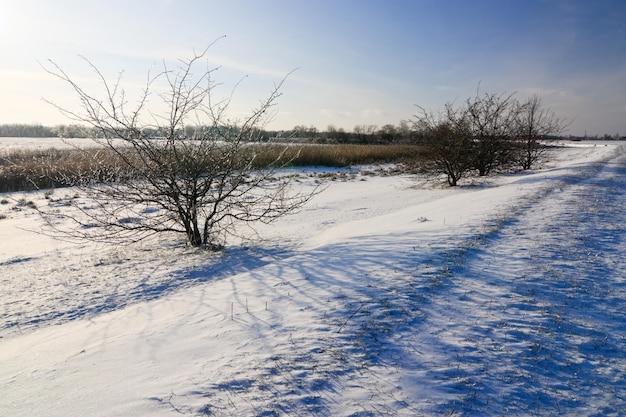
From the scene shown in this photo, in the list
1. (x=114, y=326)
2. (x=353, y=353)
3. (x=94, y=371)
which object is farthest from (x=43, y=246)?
(x=353, y=353)

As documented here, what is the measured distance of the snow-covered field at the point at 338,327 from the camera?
2600 millimetres

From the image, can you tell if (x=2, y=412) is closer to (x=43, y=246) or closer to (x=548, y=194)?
(x=43, y=246)

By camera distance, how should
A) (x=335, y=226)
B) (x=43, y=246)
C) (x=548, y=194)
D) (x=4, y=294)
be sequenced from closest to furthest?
(x=4, y=294)
(x=43, y=246)
(x=335, y=226)
(x=548, y=194)

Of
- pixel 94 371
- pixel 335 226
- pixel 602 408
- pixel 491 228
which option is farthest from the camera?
pixel 335 226

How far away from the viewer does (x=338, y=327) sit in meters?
3.42

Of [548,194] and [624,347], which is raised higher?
[548,194]

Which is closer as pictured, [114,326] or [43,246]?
[114,326]

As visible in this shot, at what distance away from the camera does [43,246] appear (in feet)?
Answer: 25.8

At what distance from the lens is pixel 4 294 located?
17.3 ft

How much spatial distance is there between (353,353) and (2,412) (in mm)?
2458

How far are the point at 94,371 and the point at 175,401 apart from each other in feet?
3.03

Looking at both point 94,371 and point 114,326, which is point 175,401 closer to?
point 94,371

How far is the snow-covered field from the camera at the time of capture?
8.53ft

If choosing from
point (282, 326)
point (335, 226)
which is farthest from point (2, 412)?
point (335, 226)
